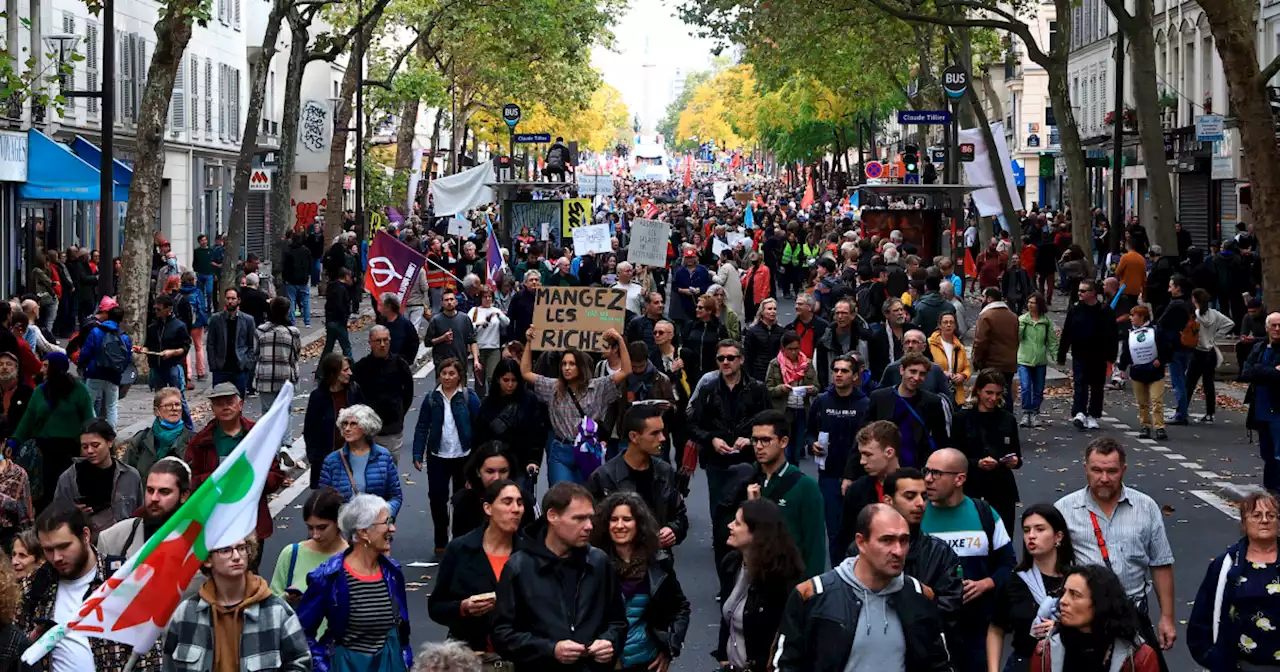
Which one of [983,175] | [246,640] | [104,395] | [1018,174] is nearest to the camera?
[246,640]

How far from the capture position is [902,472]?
328 inches

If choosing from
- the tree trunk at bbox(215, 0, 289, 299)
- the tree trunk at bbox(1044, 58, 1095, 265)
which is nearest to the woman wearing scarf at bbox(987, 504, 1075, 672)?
the tree trunk at bbox(215, 0, 289, 299)

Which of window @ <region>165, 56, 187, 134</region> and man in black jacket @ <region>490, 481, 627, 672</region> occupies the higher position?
window @ <region>165, 56, 187, 134</region>

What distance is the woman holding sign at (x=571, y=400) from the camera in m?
12.9

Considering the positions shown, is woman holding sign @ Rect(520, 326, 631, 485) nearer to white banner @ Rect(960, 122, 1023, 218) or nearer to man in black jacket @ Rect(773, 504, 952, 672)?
man in black jacket @ Rect(773, 504, 952, 672)

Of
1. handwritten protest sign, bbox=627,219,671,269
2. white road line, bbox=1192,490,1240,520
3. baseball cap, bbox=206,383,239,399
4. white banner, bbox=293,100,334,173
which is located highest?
white banner, bbox=293,100,334,173

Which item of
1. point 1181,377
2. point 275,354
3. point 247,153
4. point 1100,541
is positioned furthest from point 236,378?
point 247,153

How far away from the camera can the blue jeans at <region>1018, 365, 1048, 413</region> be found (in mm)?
20656

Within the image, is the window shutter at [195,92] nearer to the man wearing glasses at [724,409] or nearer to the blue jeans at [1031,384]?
the blue jeans at [1031,384]

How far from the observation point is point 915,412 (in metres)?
11.9

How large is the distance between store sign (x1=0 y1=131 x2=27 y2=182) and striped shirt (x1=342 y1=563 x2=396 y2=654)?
26.4 metres

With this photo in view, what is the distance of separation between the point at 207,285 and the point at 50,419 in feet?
79.3

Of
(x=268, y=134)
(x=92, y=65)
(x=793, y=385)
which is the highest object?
(x=268, y=134)

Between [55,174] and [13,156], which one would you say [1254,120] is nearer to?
[55,174]
